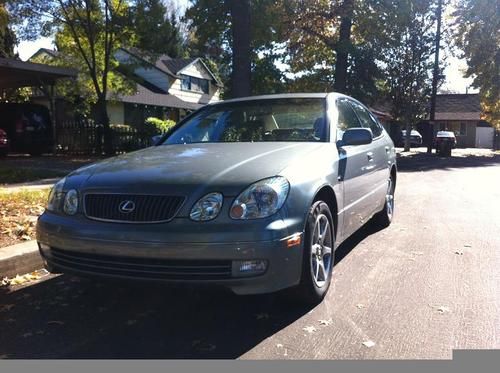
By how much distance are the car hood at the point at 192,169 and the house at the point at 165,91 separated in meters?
25.3

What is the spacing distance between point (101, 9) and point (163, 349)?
20.5 m

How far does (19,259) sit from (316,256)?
277 centimetres

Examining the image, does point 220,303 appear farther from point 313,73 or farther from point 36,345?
point 313,73

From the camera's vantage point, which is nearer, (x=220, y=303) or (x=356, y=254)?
(x=220, y=303)

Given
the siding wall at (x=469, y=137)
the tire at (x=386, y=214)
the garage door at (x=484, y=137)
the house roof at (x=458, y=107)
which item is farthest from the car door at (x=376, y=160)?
the house roof at (x=458, y=107)

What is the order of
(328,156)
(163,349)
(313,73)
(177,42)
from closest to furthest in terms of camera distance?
(163,349)
(328,156)
(313,73)
(177,42)

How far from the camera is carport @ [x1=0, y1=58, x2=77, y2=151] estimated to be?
1669 cm

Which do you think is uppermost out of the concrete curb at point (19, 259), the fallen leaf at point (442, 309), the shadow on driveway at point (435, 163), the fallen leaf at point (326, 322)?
the concrete curb at point (19, 259)

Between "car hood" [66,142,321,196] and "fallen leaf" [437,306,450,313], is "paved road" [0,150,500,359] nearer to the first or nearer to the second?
"fallen leaf" [437,306,450,313]

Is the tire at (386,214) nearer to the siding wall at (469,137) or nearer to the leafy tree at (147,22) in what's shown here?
the leafy tree at (147,22)

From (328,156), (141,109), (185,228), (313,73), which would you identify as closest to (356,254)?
(328,156)

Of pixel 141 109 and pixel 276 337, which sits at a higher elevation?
pixel 141 109

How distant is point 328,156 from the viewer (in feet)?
14.4

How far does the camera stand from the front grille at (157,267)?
131 inches
